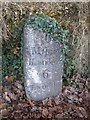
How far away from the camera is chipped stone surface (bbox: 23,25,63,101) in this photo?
124 inches

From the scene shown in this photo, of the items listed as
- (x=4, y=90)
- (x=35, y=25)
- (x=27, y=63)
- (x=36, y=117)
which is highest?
(x=35, y=25)

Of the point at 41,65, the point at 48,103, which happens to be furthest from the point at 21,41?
the point at 48,103

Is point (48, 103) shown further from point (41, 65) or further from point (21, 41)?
point (21, 41)

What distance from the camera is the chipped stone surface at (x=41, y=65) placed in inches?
124

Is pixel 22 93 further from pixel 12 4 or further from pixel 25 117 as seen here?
pixel 12 4

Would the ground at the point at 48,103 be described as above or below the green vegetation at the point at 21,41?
below

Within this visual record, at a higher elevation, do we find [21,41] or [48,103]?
[21,41]

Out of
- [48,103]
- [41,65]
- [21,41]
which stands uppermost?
[21,41]

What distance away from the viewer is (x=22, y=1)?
3080 millimetres

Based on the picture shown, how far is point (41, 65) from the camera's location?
319 centimetres

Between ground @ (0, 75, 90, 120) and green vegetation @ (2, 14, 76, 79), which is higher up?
green vegetation @ (2, 14, 76, 79)

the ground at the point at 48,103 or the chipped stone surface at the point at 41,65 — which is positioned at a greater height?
the chipped stone surface at the point at 41,65

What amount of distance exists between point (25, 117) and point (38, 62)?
0.44m

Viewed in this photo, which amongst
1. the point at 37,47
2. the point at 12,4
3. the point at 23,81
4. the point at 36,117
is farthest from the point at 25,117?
the point at 12,4
